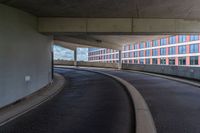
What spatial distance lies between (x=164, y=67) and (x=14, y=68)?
18.8m

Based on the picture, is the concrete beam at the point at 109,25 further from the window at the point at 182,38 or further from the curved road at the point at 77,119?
the window at the point at 182,38

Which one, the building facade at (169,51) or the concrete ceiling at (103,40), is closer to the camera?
the concrete ceiling at (103,40)

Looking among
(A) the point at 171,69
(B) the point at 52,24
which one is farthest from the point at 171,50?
(B) the point at 52,24

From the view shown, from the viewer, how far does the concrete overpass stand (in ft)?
29.6

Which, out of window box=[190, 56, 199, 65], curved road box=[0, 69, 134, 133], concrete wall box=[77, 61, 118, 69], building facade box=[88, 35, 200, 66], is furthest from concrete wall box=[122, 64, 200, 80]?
window box=[190, 56, 199, 65]

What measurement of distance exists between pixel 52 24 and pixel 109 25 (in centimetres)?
347

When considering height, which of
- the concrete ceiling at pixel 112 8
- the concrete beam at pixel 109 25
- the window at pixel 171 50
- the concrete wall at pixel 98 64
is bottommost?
the concrete wall at pixel 98 64

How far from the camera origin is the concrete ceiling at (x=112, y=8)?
913 cm

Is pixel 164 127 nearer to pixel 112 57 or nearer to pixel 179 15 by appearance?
pixel 179 15

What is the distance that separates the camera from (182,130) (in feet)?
18.1

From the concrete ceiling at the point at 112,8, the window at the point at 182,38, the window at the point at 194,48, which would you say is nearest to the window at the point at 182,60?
the window at the point at 194,48

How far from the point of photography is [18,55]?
9.86m

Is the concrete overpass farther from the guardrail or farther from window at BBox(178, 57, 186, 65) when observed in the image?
window at BBox(178, 57, 186, 65)

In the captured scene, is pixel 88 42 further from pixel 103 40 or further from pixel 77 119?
pixel 77 119
